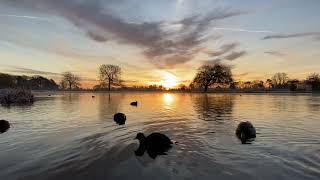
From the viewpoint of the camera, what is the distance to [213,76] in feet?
408

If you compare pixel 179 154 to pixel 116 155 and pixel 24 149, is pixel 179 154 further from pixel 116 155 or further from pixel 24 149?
pixel 24 149

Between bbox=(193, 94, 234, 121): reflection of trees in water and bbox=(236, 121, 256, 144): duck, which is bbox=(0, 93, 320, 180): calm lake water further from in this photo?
bbox=(193, 94, 234, 121): reflection of trees in water

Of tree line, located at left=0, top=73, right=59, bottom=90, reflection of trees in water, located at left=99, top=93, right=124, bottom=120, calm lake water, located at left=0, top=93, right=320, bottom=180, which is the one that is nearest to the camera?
calm lake water, located at left=0, top=93, right=320, bottom=180

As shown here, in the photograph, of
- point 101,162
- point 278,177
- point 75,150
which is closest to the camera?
point 278,177

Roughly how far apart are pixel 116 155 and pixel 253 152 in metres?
6.36

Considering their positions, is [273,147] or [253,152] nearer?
[253,152]

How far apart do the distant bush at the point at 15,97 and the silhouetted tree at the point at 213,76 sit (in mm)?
83612

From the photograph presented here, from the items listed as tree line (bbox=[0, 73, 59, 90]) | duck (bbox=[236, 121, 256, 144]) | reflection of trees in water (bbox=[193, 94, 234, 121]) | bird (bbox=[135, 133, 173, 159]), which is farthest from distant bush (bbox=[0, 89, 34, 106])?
tree line (bbox=[0, 73, 59, 90])

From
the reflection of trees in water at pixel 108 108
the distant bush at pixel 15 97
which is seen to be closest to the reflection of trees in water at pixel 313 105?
the reflection of trees in water at pixel 108 108

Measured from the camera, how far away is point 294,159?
12.0m

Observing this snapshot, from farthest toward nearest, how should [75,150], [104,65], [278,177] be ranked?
[104,65]
[75,150]
[278,177]

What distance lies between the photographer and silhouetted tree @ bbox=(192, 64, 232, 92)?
408 feet

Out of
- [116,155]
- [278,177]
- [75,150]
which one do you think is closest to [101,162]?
[116,155]

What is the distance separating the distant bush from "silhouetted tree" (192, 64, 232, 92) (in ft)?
274
